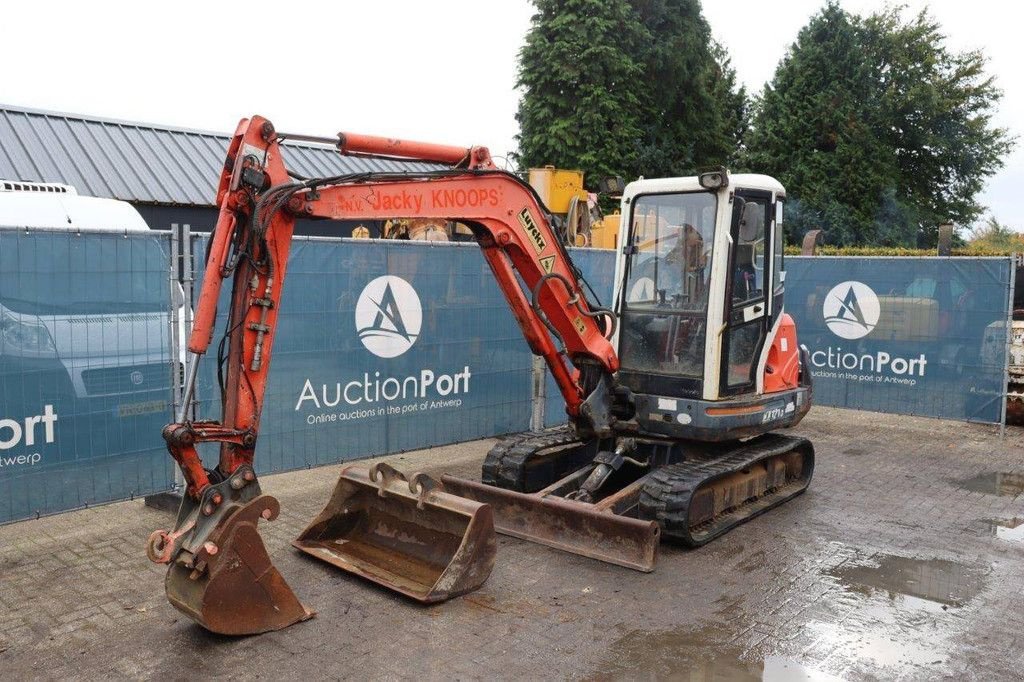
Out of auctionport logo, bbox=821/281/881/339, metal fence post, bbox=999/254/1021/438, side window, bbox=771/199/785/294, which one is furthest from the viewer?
auctionport logo, bbox=821/281/881/339

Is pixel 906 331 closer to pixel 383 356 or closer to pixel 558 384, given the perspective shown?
pixel 558 384

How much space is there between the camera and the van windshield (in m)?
6.38

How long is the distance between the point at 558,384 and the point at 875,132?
29905 mm

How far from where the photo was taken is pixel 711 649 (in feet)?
16.1

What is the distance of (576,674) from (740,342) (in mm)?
3517

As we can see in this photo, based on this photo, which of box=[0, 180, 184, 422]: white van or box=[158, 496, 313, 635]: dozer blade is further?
box=[0, 180, 184, 422]: white van

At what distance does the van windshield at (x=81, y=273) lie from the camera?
6.38 m

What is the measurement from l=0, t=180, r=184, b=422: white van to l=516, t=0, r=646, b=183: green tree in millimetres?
24000

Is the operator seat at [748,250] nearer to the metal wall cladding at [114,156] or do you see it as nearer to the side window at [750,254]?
the side window at [750,254]

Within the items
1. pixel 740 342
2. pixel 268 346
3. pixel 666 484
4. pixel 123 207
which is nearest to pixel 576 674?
pixel 666 484

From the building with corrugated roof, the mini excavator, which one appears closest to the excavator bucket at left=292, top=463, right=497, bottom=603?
the mini excavator

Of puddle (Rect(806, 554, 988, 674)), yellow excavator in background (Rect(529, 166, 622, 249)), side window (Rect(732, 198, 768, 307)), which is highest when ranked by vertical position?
yellow excavator in background (Rect(529, 166, 622, 249))

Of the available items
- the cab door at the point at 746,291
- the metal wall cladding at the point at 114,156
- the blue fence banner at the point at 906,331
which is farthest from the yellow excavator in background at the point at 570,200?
the cab door at the point at 746,291

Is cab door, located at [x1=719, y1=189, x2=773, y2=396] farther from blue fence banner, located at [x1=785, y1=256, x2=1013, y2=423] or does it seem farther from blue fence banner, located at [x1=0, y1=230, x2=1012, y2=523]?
blue fence banner, located at [x1=785, y1=256, x2=1013, y2=423]
